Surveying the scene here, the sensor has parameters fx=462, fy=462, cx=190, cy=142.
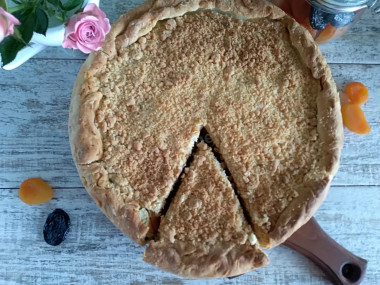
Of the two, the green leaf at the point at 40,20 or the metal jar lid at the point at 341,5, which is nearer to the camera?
the green leaf at the point at 40,20

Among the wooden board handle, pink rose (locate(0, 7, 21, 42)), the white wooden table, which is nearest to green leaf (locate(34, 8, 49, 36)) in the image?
pink rose (locate(0, 7, 21, 42))

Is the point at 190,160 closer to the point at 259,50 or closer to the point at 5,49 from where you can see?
the point at 259,50

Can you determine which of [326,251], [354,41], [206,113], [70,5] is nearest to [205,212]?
[206,113]

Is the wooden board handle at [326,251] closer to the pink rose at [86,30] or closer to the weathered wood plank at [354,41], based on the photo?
the weathered wood plank at [354,41]

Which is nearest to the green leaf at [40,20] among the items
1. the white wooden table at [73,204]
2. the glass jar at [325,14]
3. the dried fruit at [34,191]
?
the white wooden table at [73,204]

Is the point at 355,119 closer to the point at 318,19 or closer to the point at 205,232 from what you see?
the point at 318,19

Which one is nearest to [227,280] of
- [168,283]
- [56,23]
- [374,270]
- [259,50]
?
[168,283]
